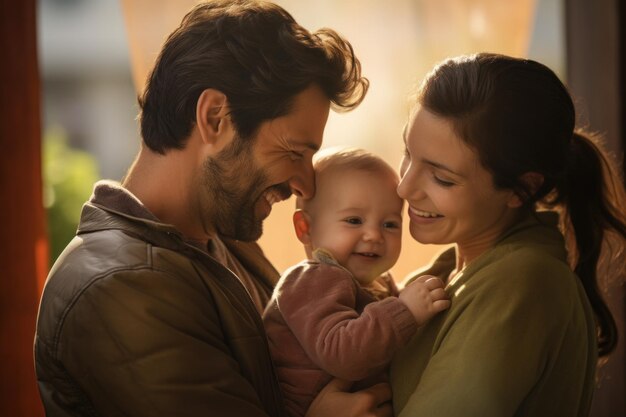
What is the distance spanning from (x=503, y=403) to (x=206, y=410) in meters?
0.51

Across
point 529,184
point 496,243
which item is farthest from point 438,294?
point 529,184

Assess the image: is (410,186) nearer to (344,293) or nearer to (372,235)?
(372,235)

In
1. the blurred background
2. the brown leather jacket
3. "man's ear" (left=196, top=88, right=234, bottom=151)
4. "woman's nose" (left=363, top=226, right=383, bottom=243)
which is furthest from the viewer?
the blurred background

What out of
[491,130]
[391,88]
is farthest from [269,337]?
[391,88]

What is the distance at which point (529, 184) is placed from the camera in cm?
163

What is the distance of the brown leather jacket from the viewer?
140 cm

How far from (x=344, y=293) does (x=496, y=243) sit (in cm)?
31

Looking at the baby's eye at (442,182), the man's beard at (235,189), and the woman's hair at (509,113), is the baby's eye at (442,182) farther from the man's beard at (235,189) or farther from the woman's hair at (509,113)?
the man's beard at (235,189)

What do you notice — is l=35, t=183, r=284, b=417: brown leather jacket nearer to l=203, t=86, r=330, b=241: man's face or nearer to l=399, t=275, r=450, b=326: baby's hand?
l=203, t=86, r=330, b=241: man's face

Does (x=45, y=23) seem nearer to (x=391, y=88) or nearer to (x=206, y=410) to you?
(x=391, y=88)

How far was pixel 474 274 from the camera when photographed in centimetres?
158

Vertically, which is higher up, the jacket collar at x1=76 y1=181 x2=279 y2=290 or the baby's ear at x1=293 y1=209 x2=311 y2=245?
the jacket collar at x1=76 y1=181 x2=279 y2=290

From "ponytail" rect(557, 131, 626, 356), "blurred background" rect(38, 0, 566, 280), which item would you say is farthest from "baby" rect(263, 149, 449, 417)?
"blurred background" rect(38, 0, 566, 280)

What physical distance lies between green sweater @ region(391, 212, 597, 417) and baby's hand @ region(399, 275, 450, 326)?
24 mm
